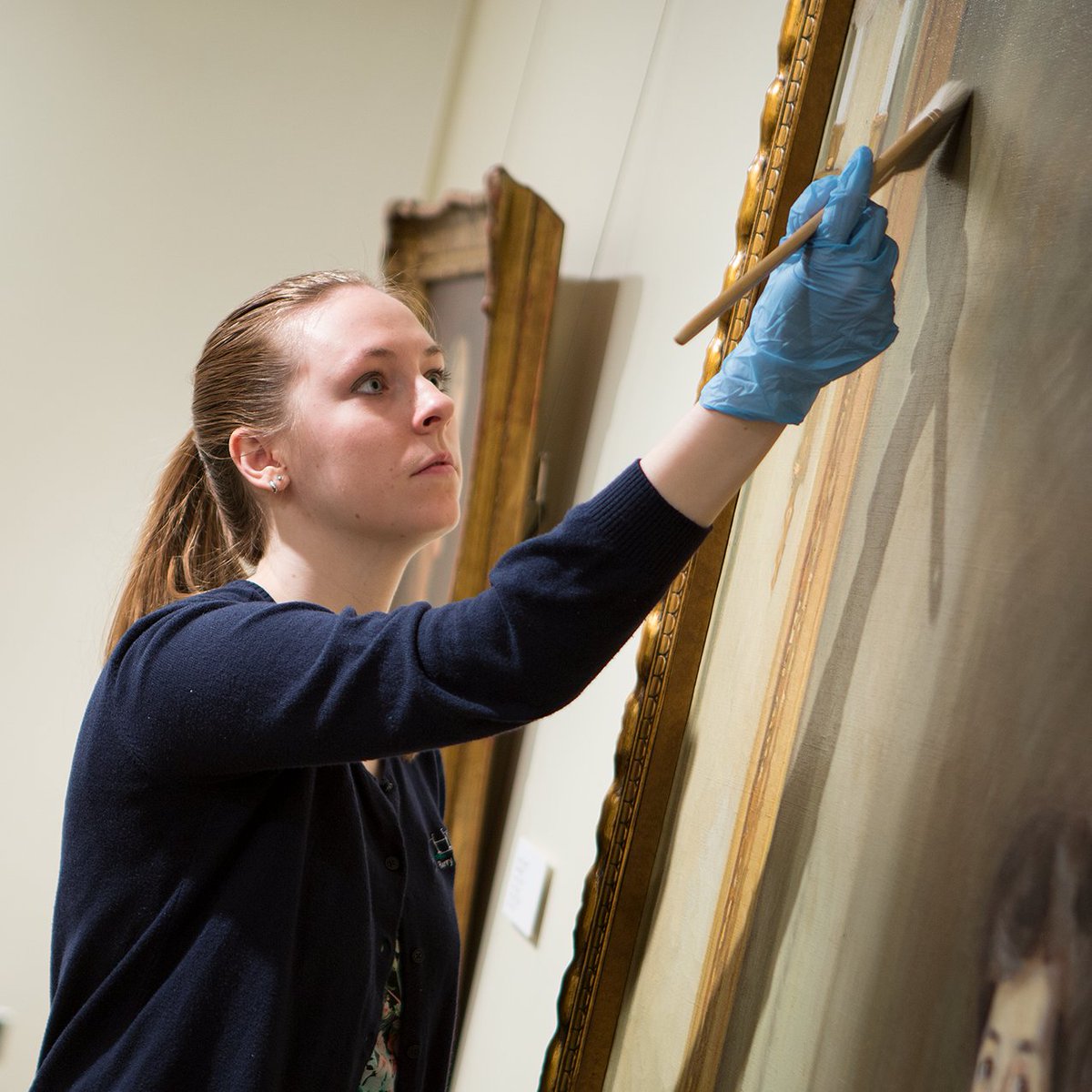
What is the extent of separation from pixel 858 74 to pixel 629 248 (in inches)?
23.9

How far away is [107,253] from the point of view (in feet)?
7.00

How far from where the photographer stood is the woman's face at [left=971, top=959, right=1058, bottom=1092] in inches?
20.6

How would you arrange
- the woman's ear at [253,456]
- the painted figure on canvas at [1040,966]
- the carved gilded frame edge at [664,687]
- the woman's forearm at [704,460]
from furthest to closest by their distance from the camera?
the woman's ear at [253,456]
the carved gilded frame edge at [664,687]
the woman's forearm at [704,460]
the painted figure on canvas at [1040,966]

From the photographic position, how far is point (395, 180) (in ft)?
7.63

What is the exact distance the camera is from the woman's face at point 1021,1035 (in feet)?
Answer: 1.72

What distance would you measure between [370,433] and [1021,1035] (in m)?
0.62

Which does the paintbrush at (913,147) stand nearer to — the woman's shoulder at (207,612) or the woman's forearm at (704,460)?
the woman's forearm at (704,460)

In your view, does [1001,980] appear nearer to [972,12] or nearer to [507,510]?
[972,12]

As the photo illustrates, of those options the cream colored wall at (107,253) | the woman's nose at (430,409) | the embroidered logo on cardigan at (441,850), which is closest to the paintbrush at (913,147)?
the woman's nose at (430,409)

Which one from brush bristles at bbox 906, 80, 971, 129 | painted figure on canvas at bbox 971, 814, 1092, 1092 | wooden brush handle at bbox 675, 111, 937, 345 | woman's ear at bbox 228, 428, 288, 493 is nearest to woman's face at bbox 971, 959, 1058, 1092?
painted figure on canvas at bbox 971, 814, 1092, 1092

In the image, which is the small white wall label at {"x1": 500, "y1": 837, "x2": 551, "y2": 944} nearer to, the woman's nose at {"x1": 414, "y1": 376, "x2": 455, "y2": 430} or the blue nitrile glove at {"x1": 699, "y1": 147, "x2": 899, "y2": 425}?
the woman's nose at {"x1": 414, "y1": 376, "x2": 455, "y2": 430}

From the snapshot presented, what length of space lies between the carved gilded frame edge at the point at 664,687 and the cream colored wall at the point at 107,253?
56.5 inches

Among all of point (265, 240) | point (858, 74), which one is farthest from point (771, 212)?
point (265, 240)

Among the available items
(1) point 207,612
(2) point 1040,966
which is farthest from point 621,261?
(2) point 1040,966
